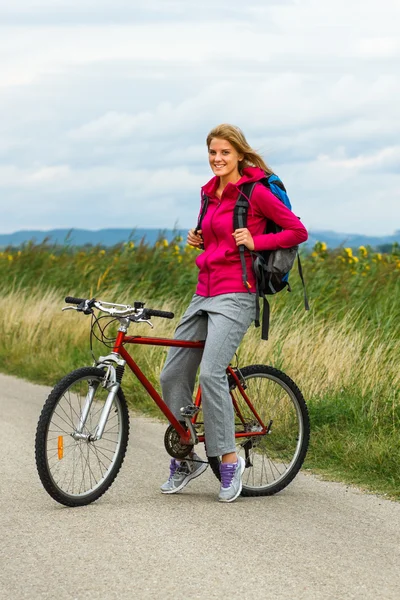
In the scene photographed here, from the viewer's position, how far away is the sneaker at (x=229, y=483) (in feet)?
20.3

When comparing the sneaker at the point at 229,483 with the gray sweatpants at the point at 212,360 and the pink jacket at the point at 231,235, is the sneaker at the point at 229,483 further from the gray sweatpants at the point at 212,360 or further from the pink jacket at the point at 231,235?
the pink jacket at the point at 231,235

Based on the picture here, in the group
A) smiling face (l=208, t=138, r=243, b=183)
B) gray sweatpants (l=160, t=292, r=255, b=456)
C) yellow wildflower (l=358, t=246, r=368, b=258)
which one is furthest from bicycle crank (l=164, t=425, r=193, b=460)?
yellow wildflower (l=358, t=246, r=368, b=258)

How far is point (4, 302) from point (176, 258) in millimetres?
2662

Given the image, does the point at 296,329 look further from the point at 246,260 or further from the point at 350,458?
the point at 246,260

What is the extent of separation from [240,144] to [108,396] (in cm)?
163

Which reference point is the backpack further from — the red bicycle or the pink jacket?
the red bicycle

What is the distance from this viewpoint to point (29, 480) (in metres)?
6.71

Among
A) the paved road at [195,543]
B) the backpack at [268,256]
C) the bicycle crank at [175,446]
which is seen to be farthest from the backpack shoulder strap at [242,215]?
the paved road at [195,543]

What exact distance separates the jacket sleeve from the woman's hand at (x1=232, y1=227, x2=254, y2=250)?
5 cm

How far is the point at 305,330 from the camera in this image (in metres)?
10.8

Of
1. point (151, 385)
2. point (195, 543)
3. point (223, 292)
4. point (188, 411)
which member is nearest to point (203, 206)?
point (223, 292)

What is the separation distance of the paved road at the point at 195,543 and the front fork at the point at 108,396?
1.37 feet

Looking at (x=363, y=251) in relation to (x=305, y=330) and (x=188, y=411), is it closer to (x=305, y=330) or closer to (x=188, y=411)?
(x=305, y=330)

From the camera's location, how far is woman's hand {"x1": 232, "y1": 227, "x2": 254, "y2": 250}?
598 centimetres
